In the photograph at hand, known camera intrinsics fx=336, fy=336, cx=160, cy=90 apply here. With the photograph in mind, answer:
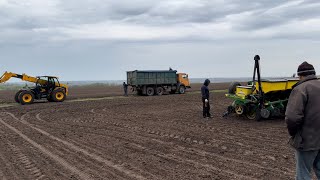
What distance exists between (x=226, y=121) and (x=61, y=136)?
6421 mm

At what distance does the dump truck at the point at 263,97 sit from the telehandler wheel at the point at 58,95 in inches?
612

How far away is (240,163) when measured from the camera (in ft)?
23.3

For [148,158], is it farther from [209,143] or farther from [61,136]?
[61,136]

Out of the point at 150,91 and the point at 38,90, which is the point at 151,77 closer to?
the point at 150,91

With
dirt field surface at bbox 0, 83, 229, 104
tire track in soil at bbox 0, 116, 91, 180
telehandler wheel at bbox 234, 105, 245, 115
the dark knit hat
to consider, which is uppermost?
the dark knit hat

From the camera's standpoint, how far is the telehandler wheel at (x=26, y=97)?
23.8m

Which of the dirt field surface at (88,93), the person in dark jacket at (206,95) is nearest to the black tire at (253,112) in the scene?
the person in dark jacket at (206,95)

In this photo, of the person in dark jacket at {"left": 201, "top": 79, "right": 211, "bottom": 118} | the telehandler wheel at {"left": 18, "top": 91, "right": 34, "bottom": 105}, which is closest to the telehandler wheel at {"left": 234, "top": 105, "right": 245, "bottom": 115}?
the person in dark jacket at {"left": 201, "top": 79, "right": 211, "bottom": 118}

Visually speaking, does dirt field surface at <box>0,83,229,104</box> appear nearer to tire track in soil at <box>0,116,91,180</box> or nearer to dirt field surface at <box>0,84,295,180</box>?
dirt field surface at <box>0,84,295,180</box>

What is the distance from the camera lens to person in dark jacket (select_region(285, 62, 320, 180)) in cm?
416

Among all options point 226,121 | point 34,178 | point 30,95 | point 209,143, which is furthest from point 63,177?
point 30,95

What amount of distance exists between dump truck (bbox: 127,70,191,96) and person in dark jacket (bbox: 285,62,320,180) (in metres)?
26.7

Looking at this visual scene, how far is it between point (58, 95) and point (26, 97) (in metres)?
2.33

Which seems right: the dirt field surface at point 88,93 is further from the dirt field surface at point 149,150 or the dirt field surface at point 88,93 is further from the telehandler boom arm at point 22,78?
the dirt field surface at point 149,150
